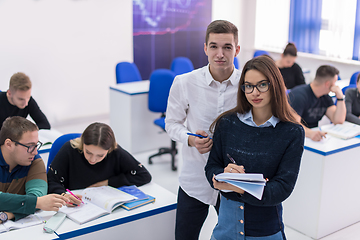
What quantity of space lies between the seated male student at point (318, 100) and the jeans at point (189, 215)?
5.25 ft

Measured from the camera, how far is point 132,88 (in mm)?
4727

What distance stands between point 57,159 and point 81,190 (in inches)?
8.8

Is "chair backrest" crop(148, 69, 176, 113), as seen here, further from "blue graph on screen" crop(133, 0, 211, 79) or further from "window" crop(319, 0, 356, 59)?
"window" crop(319, 0, 356, 59)

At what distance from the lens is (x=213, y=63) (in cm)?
177

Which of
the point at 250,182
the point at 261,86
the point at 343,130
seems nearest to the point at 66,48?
the point at 343,130

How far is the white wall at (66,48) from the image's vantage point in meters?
5.24

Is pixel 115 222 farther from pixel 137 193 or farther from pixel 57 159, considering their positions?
pixel 57 159

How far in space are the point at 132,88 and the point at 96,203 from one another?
9.15ft

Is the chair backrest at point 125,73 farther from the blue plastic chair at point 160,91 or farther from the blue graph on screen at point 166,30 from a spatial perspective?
the blue graph on screen at point 166,30

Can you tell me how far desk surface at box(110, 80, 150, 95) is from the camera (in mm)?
4559

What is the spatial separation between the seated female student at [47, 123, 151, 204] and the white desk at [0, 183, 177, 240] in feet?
0.67

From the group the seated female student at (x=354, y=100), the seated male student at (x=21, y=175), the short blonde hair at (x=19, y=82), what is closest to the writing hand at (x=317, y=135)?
the seated female student at (x=354, y=100)

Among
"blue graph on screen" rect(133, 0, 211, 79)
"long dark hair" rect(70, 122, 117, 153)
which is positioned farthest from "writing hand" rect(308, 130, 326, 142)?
"blue graph on screen" rect(133, 0, 211, 79)

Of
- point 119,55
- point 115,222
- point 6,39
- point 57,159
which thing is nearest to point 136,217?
point 115,222
